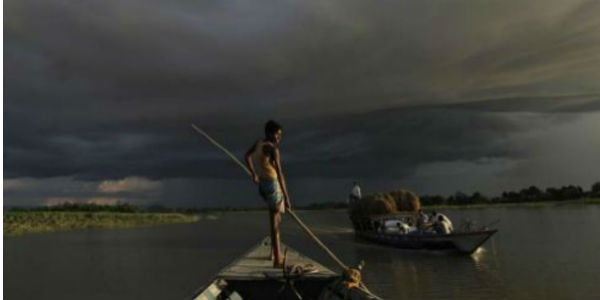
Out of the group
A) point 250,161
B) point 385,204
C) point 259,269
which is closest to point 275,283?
point 259,269

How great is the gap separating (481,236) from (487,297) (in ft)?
31.8

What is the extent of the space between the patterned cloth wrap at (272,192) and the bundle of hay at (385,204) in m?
31.5

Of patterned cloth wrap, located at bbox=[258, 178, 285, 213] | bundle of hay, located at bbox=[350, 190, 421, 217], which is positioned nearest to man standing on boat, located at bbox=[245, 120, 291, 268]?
patterned cloth wrap, located at bbox=[258, 178, 285, 213]

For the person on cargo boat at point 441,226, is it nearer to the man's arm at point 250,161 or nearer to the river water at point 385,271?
the river water at point 385,271

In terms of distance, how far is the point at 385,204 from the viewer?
133ft

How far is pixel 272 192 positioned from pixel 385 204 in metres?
32.0

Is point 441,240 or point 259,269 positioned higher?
point 259,269

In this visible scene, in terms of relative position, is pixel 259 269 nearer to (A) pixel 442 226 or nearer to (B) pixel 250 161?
(B) pixel 250 161

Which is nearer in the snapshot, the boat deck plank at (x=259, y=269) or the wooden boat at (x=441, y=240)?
the boat deck plank at (x=259, y=269)

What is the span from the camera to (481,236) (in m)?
27.2

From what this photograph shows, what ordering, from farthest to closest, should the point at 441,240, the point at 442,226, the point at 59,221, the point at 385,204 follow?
the point at 59,221, the point at 385,204, the point at 442,226, the point at 441,240

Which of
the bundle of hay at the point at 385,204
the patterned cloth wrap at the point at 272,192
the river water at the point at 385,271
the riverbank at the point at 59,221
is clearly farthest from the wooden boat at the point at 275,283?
the riverbank at the point at 59,221

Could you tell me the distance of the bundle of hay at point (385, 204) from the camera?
132 feet

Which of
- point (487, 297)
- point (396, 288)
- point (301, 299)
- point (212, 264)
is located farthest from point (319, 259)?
point (301, 299)
